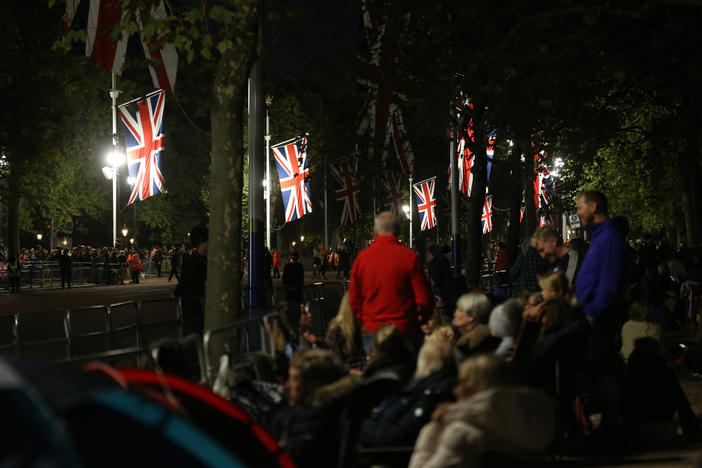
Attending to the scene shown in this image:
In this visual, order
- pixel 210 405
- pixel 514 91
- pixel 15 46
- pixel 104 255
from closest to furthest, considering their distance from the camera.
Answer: pixel 210 405 → pixel 514 91 → pixel 15 46 → pixel 104 255

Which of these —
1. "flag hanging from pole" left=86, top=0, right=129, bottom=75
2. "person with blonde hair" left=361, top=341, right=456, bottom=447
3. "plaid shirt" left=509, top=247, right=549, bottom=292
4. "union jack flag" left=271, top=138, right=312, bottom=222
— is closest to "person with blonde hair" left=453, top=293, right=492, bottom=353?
"person with blonde hair" left=361, top=341, right=456, bottom=447

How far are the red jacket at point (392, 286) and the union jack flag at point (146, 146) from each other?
21082 millimetres

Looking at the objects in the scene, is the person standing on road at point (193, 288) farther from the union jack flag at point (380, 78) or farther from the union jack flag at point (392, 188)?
the union jack flag at point (392, 188)

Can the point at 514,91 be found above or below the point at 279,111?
below

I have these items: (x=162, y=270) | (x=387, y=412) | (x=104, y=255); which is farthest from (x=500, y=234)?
(x=387, y=412)

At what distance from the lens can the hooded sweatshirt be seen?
15.8 feet

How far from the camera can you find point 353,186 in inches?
1396

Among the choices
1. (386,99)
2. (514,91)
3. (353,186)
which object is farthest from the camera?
(353,186)

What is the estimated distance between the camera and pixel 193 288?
14461 mm

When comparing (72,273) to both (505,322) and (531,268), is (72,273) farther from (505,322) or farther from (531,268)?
(505,322)

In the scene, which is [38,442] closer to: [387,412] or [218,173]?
[387,412]

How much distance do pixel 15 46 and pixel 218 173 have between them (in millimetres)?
34057

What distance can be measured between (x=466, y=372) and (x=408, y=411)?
1320 mm

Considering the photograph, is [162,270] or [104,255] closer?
[104,255]
